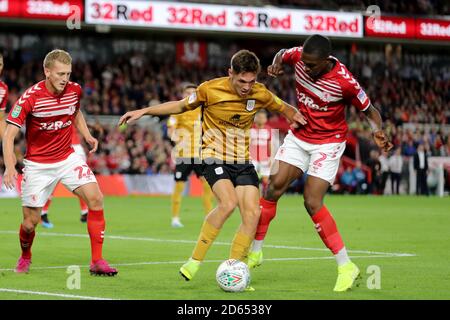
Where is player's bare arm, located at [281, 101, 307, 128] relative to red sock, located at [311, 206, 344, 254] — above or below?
above

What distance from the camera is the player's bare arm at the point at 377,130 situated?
9.34 m

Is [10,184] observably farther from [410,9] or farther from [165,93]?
[410,9]

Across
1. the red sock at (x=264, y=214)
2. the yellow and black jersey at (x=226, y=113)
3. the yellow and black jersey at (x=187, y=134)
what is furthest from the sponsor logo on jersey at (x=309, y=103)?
the yellow and black jersey at (x=187, y=134)

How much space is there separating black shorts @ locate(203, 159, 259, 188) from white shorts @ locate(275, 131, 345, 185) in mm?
493

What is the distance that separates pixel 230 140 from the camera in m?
9.52

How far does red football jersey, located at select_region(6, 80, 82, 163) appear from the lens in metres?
10.0

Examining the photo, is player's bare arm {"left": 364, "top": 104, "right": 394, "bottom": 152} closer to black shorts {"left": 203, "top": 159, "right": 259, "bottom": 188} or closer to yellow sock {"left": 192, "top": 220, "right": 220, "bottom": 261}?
black shorts {"left": 203, "top": 159, "right": 259, "bottom": 188}

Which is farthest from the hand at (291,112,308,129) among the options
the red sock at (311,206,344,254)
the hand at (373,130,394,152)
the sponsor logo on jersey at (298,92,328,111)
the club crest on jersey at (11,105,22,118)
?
the club crest on jersey at (11,105,22,118)

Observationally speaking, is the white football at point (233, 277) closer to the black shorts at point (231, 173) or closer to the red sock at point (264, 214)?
the black shorts at point (231, 173)

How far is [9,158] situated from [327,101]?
124 inches

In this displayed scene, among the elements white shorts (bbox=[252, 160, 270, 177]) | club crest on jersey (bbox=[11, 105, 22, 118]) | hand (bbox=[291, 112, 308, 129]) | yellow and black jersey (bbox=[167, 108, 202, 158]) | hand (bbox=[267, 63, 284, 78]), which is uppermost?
hand (bbox=[267, 63, 284, 78])

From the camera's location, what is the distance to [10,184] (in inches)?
375

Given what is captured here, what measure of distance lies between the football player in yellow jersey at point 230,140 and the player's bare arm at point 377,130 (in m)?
0.66
